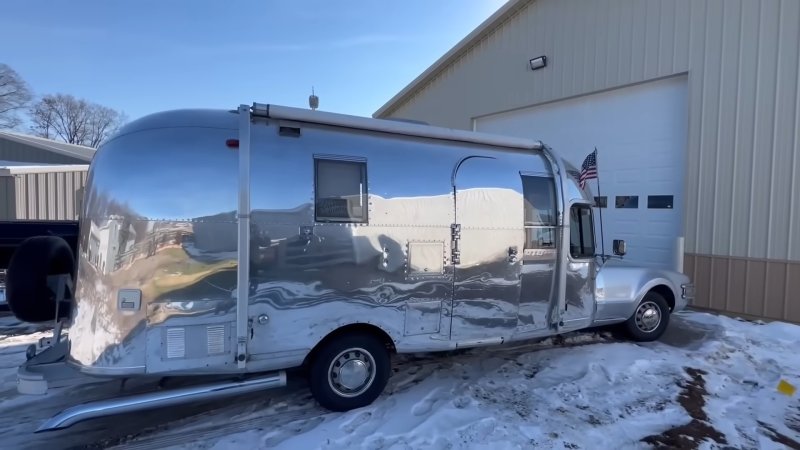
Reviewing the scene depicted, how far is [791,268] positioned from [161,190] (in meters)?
9.04

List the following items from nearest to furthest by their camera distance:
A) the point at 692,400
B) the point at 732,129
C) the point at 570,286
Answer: the point at 692,400
the point at 570,286
the point at 732,129

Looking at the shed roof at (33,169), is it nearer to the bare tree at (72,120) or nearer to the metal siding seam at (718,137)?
the metal siding seam at (718,137)

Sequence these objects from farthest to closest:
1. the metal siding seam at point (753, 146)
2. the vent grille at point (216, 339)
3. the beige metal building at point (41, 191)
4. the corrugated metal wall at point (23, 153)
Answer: the corrugated metal wall at point (23, 153) → the beige metal building at point (41, 191) → the metal siding seam at point (753, 146) → the vent grille at point (216, 339)

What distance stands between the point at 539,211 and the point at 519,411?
6.85 feet

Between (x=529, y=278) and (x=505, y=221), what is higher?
(x=505, y=221)

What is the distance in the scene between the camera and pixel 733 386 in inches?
199

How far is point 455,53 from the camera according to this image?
42.9ft

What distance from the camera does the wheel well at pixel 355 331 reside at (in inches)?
163

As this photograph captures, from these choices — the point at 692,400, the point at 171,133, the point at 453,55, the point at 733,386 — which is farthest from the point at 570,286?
the point at 453,55

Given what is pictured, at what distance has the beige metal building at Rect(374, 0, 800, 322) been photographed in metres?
7.61

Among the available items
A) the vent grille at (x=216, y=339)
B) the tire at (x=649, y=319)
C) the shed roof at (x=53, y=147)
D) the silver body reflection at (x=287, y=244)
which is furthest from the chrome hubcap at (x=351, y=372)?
the shed roof at (x=53, y=147)

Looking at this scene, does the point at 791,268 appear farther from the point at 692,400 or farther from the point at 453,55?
the point at 453,55

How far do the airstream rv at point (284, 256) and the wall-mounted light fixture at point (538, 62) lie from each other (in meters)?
6.59

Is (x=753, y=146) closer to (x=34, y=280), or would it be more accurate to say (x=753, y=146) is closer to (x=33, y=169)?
(x=34, y=280)
